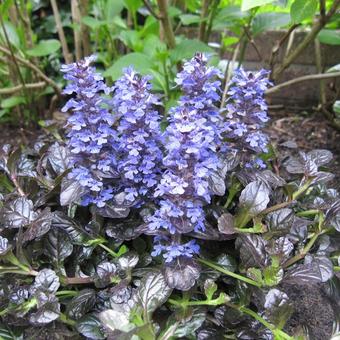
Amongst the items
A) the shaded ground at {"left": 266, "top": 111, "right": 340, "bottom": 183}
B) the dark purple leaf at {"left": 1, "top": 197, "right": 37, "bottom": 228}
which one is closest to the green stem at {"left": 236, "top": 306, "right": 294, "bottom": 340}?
the dark purple leaf at {"left": 1, "top": 197, "right": 37, "bottom": 228}

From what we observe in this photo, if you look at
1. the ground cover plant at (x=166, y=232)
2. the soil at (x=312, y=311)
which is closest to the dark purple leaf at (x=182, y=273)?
the ground cover plant at (x=166, y=232)

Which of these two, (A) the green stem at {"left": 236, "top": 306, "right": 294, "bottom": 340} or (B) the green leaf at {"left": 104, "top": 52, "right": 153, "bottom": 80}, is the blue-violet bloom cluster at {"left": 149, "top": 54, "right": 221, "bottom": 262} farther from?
(B) the green leaf at {"left": 104, "top": 52, "right": 153, "bottom": 80}

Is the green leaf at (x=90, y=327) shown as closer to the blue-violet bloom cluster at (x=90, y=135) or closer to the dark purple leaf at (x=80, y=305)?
the dark purple leaf at (x=80, y=305)

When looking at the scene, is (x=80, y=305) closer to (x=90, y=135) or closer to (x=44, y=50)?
(x=90, y=135)

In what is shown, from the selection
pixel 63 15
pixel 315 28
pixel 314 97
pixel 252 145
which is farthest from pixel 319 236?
pixel 63 15

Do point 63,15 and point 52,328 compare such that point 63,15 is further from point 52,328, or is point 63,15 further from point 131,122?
point 52,328

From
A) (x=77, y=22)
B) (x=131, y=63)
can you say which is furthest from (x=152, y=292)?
(x=77, y=22)
